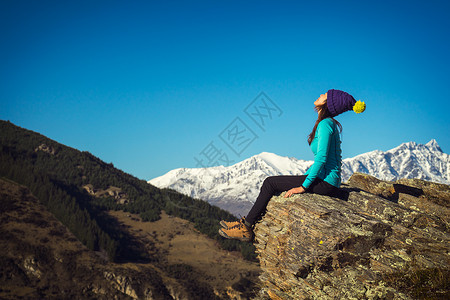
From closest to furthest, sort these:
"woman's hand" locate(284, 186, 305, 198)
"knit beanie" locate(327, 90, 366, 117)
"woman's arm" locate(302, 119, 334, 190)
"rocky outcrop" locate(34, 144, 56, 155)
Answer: "woman's arm" locate(302, 119, 334, 190)
"knit beanie" locate(327, 90, 366, 117)
"woman's hand" locate(284, 186, 305, 198)
"rocky outcrop" locate(34, 144, 56, 155)

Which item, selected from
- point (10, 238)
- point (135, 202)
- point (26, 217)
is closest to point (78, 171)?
point (135, 202)

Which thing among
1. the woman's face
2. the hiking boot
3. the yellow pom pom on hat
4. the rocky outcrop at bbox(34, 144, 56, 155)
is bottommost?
the hiking boot

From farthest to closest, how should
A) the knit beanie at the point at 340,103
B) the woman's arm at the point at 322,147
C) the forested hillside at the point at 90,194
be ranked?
the forested hillside at the point at 90,194
the knit beanie at the point at 340,103
the woman's arm at the point at 322,147

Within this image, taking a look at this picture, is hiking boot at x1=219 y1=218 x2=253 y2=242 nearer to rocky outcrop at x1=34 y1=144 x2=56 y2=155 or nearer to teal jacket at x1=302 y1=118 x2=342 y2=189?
teal jacket at x1=302 y1=118 x2=342 y2=189

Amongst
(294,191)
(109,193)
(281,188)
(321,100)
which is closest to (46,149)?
(109,193)

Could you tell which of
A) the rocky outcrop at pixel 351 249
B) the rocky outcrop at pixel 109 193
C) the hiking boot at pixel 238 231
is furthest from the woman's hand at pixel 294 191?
the rocky outcrop at pixel 109 193

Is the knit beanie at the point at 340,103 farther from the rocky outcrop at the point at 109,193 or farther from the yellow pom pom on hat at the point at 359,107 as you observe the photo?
the rocky outcrop at the point at 109,193

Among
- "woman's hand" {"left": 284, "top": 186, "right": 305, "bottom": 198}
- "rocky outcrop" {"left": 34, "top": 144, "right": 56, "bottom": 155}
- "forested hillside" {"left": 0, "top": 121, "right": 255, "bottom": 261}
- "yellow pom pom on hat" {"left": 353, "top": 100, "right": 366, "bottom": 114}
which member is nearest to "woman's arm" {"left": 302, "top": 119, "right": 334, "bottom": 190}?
"woman's hand" {"left": 284, "top": 186, "right": 305, "bottom": 198}

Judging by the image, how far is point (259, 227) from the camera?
8.83 meters

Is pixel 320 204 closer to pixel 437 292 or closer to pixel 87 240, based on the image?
pixel 437 292

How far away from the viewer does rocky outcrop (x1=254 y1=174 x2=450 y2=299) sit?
21.4ft

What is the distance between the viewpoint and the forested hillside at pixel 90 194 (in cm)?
5125

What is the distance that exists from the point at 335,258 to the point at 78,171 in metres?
85.2

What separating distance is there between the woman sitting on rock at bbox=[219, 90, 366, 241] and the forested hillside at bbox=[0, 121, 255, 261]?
4496 centimetres
